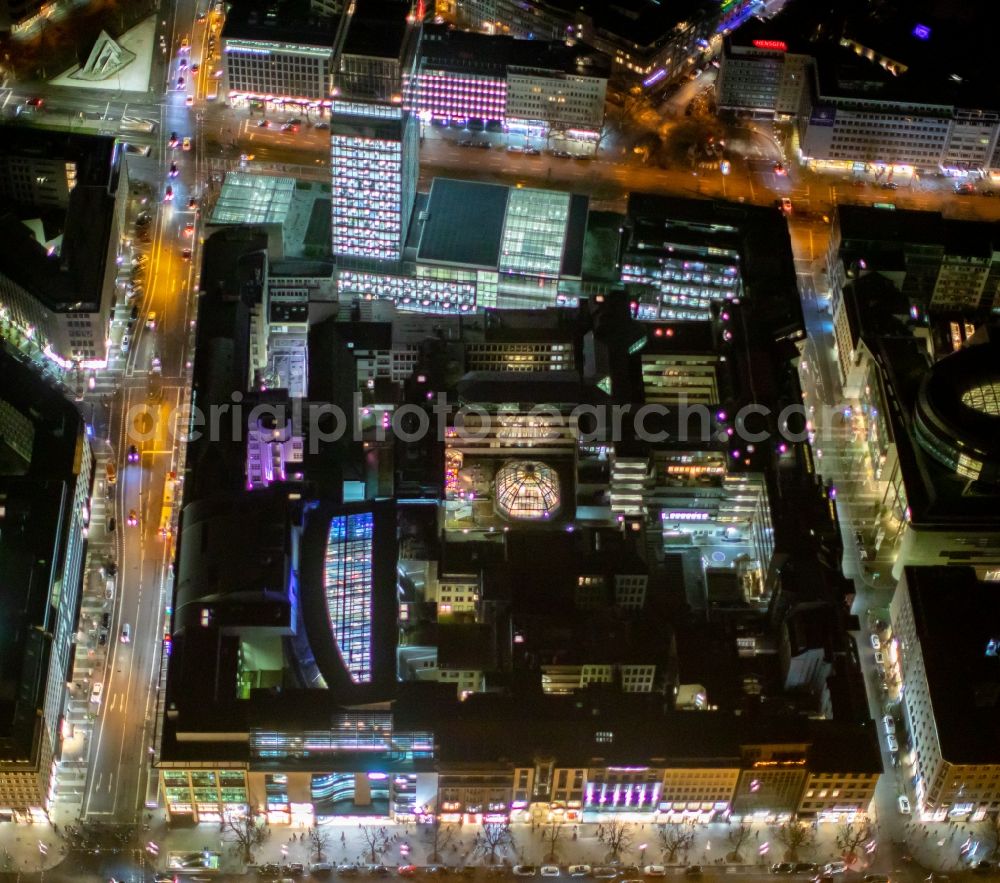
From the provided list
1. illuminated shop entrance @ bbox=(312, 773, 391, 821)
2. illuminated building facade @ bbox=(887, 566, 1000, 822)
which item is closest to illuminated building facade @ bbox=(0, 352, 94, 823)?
illuminated shop entrance @ bbox=(312, 773, 391, 821)

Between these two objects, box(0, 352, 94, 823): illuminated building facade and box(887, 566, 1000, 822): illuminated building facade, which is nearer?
box(0, 352, 94, 823): illuminated building facade

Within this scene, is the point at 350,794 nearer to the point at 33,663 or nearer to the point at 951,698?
the point at 33,663

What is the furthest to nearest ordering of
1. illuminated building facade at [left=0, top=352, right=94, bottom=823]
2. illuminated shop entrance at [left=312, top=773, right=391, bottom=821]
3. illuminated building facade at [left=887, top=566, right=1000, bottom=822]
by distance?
illuminated building facade at [left=887, top=566, right=1000, bottom=822] → illuminated shop entrance at [left=312, top=773, right=391, bottom=821] → illuminated building facade at [left=0, top=352, right=94, bottom=823]

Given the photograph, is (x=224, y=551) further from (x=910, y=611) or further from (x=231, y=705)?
(x=910, y=611)

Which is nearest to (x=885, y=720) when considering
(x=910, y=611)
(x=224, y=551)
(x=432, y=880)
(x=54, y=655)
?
(x=910, y=611)

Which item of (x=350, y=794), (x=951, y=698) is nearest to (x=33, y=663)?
(x=350, y=794)

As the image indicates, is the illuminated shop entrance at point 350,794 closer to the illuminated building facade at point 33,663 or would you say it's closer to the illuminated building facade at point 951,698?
the illuminated building facade at point 33,663

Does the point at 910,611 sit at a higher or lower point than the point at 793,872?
higher

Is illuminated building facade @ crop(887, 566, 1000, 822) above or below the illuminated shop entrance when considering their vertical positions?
above

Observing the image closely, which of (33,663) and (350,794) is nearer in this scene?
(350,794)

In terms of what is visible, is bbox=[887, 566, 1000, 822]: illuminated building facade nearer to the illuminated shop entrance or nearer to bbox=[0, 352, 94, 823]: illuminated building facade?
the illuminated shop entrance

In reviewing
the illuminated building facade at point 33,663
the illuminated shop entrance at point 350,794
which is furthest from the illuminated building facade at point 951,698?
the illuminated building facade at point 33,663
